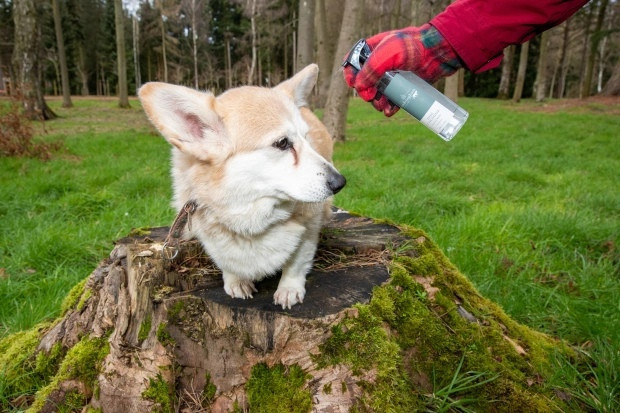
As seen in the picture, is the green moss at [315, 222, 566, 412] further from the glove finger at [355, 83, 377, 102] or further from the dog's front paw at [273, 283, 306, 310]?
the glove finger at [355, 83, 377, 102]

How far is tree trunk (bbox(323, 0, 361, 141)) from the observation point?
298 inches

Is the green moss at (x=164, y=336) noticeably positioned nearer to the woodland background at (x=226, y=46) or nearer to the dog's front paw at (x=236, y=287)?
the dog's front paw at (x=236, y=287)

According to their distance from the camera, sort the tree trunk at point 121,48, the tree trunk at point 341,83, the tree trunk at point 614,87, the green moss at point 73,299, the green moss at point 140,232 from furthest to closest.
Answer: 1. the tree trunk at point 614,87
2. the tree trunk at point 121,48
3. the tree trunk at point 341,83
4. the green moss at point 140,232
5. the green moss at point 73,299

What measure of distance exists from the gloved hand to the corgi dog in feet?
1.25

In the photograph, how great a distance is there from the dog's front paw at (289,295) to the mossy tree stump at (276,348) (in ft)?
0.13

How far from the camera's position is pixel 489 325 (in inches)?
79.0

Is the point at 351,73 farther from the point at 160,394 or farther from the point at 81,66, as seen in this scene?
the point at 81,66

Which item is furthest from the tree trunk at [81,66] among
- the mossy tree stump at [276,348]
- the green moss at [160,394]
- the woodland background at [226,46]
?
the green moss at [160,394]

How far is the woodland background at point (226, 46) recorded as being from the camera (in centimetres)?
2005

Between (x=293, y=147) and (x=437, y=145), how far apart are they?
23.0ft

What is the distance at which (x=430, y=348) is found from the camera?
1.74 meters

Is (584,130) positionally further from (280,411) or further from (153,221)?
(280,411)

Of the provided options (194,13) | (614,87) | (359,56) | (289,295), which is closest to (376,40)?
(359,56)

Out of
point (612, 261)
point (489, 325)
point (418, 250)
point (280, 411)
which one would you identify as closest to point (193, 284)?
point (280, 411)
